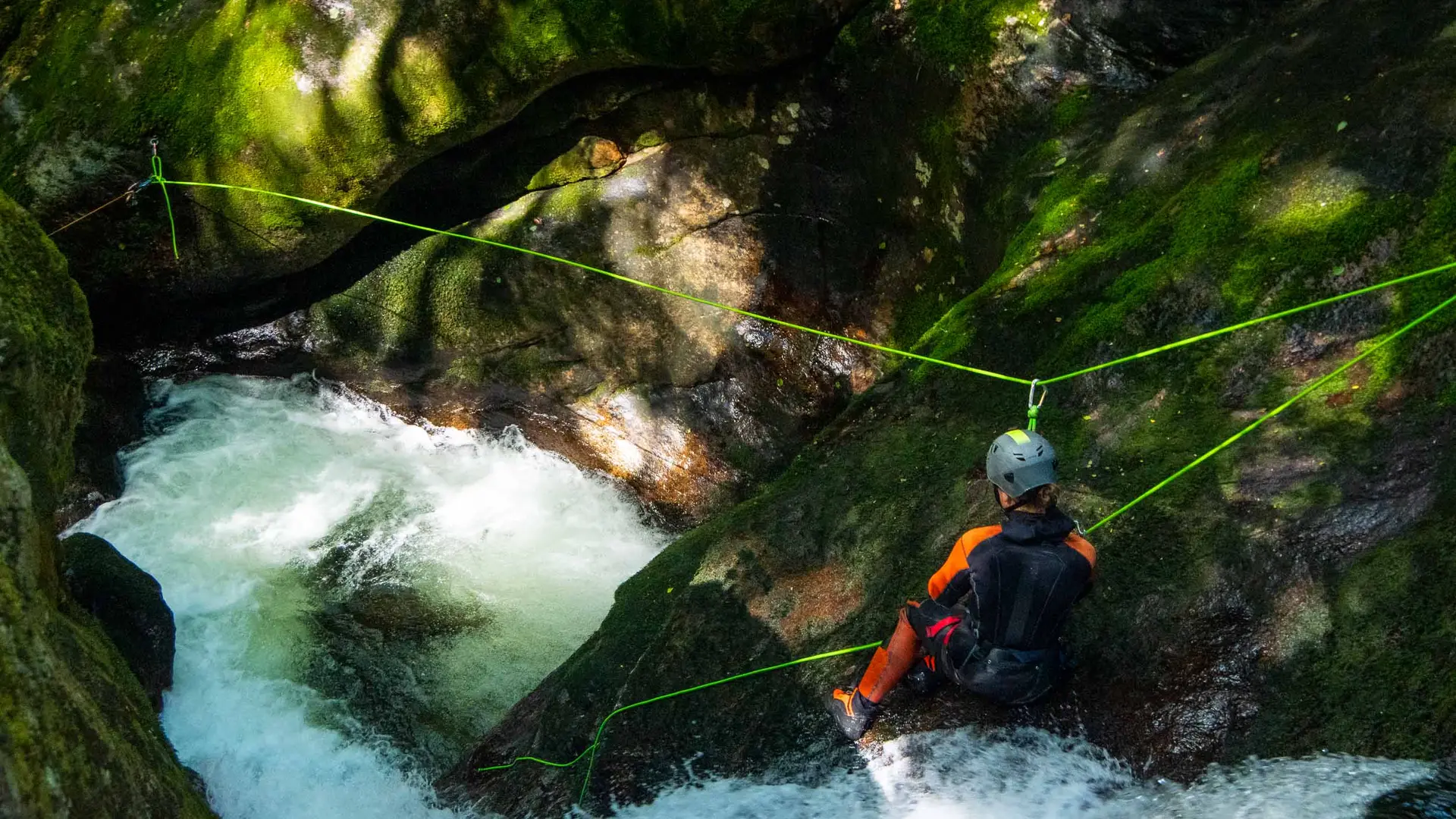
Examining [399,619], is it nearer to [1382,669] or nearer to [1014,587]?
[1014,587]

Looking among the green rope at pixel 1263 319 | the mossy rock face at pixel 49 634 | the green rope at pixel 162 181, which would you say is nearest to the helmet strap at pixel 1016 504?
the green rope at pixel 1263 319

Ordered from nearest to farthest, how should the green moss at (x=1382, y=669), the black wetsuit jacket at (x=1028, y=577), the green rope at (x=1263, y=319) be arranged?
1. the green moss at (x=1382, y=669)
2. the black wetsuit jacket at (x=1028, y=577)
3. the green rope at (x=1263, y=319)

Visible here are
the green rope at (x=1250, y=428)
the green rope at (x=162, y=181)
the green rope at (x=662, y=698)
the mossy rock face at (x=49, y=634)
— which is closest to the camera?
the mossy rock face at (x=49, y=634)

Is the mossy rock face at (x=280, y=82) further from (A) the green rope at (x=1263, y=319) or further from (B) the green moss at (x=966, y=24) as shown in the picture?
(A) the green rope at (x=1263, y=319)

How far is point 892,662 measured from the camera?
186 inches

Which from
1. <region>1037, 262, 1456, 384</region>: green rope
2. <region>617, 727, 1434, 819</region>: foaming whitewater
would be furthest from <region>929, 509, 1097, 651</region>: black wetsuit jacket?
Answer: <region>1037, 262, 1456, 384</region>: green rope

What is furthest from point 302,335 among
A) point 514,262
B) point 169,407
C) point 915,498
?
point 915,498

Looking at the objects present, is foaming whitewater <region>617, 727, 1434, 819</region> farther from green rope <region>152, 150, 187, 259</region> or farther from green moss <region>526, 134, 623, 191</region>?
green rope <region>152, 150, 187, 259</region>

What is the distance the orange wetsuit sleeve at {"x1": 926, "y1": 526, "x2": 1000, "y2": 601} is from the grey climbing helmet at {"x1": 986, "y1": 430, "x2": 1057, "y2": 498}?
0.72ft

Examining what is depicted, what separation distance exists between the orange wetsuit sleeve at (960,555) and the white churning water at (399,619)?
27.1 inches

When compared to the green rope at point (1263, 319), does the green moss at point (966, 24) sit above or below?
above

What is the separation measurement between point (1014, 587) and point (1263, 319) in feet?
6.37

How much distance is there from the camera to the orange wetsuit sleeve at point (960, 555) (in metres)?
4.42

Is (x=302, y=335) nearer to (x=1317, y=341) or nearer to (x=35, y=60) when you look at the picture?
(x=35, y=60)
